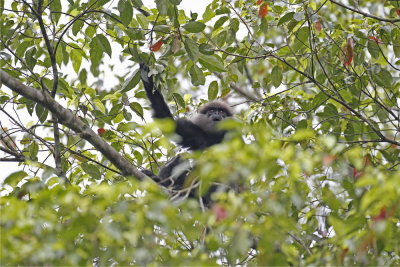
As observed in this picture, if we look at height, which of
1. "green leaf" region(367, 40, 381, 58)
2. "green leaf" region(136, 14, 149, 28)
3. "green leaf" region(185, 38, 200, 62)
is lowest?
"green leaf" region(367, 40, 381, 58)

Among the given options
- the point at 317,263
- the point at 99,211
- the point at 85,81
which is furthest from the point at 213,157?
the point at 85,81

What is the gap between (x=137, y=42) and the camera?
5.53 meters

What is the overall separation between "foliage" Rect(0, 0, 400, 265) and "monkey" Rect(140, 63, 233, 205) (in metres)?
0.17

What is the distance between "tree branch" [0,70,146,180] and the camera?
4.21 m

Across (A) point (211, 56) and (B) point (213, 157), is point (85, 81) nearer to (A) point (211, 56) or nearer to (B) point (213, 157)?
→ (A) point (211, 56)

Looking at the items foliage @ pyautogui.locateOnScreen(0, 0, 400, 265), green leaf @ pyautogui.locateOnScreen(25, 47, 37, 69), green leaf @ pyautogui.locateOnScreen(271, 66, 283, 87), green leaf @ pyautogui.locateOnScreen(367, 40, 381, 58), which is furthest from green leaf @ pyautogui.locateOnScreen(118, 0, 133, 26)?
green leaf @ pyautogui.locateOnScreen(367, 40, 381, 58)

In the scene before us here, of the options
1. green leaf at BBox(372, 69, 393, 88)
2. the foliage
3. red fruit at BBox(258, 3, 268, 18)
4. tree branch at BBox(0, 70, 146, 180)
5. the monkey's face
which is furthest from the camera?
the monkey's face

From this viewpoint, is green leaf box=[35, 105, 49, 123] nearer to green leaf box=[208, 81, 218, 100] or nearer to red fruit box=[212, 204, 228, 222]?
green leaf box=[208, 81, 218, 100]

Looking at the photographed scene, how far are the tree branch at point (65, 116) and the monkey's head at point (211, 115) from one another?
2429 mm

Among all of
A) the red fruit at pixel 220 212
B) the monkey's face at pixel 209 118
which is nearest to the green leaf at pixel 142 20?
the monkey's face at pixel 209 118

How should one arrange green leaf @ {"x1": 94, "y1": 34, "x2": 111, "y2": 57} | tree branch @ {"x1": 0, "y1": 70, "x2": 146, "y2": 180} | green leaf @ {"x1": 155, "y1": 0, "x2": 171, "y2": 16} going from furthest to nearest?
green leaf @ {"x1": 94, "y1": 34, "x2": 111, "y2": 57} → green leaf @ {"x1": 155, "y1": 0, "x2": 171, "y2": 16} → tree branch @ {"x1": 0, "y1": 70, "x2": 146, "y2": 180}

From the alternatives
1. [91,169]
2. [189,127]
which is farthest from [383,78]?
[91,169]

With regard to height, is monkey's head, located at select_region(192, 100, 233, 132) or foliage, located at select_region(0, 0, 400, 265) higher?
monkey's head, located at select_region(192, 100, 233, 132)

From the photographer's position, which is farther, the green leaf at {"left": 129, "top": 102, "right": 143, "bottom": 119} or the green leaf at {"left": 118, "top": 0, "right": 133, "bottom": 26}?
the green leaf at {"left": 129, "top": 102, "right": 143, "bottom": 119}
